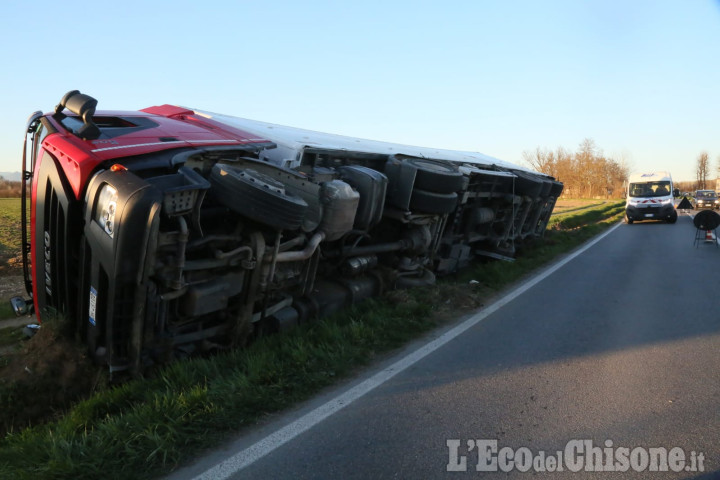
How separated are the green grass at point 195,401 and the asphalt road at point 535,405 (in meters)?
0.26

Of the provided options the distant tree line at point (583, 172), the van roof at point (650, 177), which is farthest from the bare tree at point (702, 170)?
the van roof at point (650, 177)

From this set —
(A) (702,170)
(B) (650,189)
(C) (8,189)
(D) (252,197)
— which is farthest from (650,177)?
(A) (702,170)

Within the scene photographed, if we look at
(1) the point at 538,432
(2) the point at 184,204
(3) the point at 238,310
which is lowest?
(1) the point at 538,432

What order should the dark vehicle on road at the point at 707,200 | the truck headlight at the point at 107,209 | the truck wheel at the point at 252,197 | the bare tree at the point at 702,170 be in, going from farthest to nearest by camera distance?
the bare tree at the point at 702,170
the dark vehicle on road at the point at 707,200
the truck wheel at the point at 252,197
the truck headlight at the point at 107,209

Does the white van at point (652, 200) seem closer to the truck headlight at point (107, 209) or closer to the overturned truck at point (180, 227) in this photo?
the overturned truck at point (180, 227)

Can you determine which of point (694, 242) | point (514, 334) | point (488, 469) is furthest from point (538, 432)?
point (694, 242)

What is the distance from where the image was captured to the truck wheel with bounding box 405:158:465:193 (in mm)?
7025

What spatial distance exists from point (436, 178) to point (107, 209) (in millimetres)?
4257

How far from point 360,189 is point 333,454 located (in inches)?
130

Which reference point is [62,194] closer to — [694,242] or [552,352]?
[552,352]

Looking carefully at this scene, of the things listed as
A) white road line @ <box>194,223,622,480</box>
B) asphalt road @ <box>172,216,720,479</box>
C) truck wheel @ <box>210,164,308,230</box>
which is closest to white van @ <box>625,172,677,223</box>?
asphalt road @ <box>172,216,720,479</box>

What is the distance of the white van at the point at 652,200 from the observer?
2484 centimetres

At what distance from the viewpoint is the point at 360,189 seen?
19.4 feet

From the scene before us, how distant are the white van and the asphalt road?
796 inches
